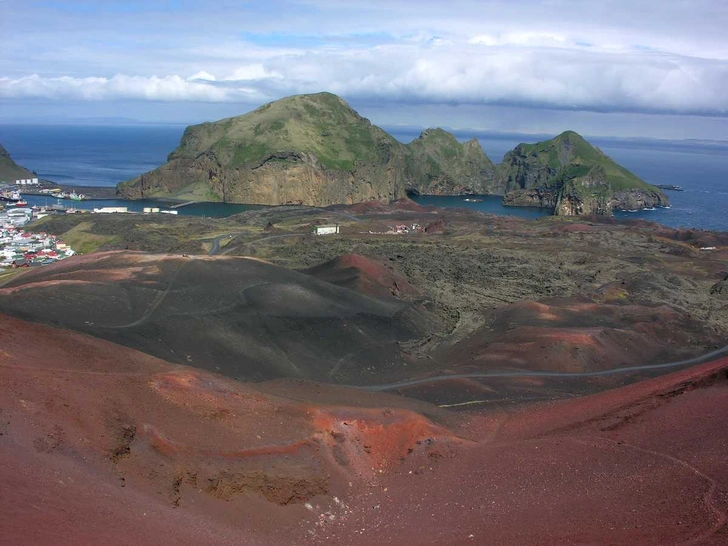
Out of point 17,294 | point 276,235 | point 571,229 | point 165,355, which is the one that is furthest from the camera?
point 571,229

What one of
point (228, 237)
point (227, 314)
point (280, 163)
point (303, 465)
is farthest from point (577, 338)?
point (280, 163)

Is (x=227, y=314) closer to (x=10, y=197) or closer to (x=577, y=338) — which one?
(x=577, y=338)

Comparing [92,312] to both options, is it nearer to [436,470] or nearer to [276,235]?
[436,470]

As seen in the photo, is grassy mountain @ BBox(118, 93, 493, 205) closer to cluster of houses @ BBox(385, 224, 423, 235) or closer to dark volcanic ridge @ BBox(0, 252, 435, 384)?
cluster of houses @ BBox(385, 224, 423, 235)

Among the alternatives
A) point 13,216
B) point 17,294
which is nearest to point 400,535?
point 17,294

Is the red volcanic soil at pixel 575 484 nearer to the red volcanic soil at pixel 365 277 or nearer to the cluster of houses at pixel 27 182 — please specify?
the red volcanic soil at pixel 365 277

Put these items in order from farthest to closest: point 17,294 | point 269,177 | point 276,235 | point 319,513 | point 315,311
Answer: point 269,177 < point 276,235 < point 315,311 < point 17,294 < point 319,513
